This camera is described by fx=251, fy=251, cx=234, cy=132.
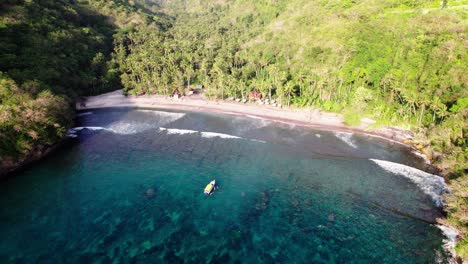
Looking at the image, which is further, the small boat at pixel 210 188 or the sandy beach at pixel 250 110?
the sandy beach at pixel 250 110

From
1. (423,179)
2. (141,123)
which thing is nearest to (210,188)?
(141,123)

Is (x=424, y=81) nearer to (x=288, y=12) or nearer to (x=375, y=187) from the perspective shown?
(x=375, y=187)

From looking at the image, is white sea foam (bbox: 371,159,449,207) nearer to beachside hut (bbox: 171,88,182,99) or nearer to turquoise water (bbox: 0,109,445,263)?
turquoise water (bbox: 0,109,445,263)

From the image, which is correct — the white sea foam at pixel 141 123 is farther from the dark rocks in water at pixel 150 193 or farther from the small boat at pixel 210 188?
the small boat at pixel 210 188

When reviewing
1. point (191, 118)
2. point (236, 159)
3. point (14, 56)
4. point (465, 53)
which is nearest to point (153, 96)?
point (191, 118)

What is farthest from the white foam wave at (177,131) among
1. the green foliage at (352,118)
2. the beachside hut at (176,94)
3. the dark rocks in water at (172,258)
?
the green foliage at (352,118)

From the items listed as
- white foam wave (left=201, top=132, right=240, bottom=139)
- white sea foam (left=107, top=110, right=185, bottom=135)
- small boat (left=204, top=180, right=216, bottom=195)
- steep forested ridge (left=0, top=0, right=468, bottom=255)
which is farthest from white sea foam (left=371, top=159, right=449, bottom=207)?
white sea foam (left=107, top=110, right=185, bottom=135)

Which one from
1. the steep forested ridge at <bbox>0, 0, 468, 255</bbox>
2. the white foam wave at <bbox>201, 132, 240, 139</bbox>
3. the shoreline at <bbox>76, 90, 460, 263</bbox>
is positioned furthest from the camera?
the white foam wave at <bbox>201, 132, 240, 139</bbox>
